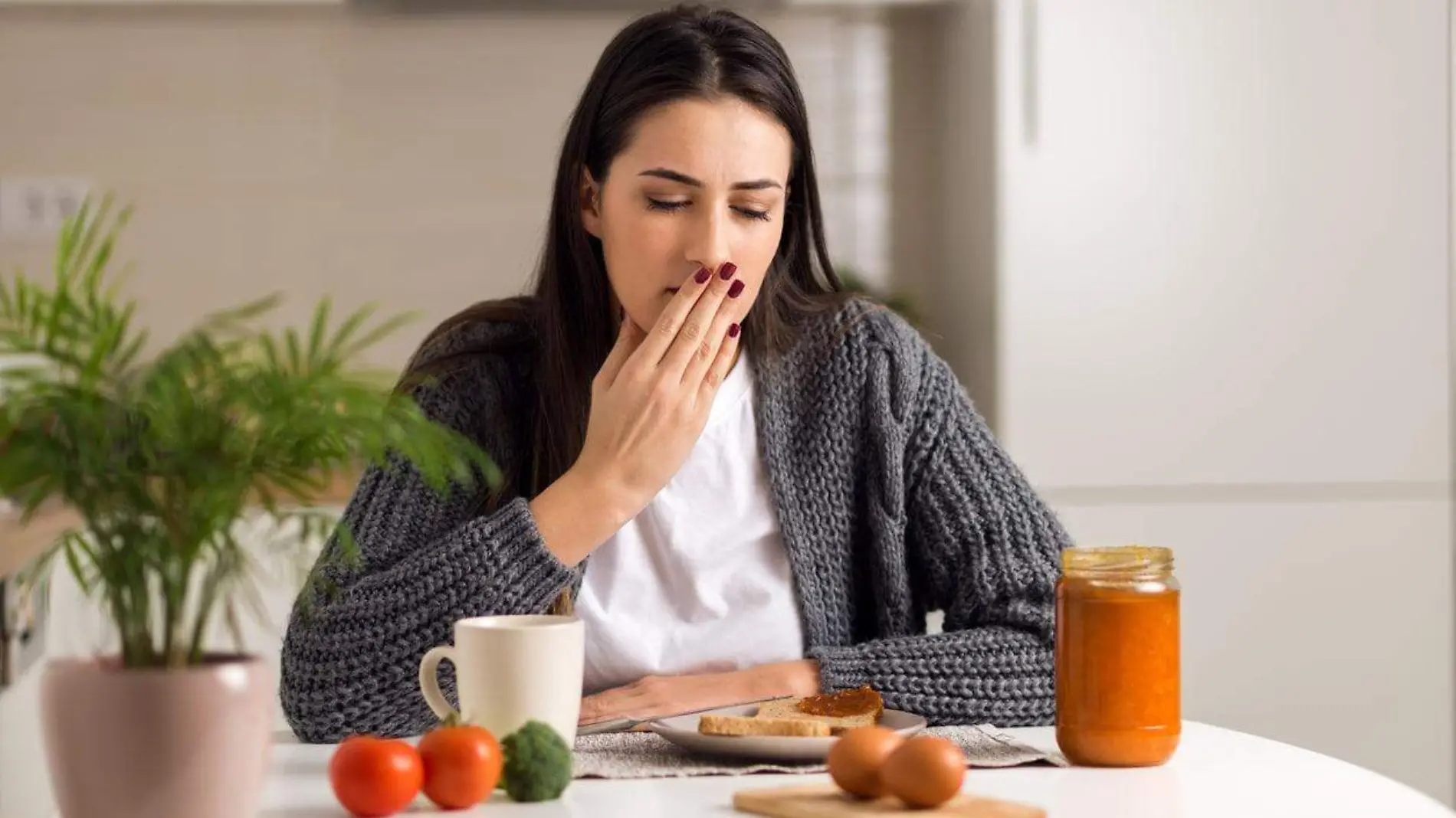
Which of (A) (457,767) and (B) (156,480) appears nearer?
(B) (156,480)

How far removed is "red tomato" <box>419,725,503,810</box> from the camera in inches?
38.5

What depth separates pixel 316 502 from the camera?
2.83ft

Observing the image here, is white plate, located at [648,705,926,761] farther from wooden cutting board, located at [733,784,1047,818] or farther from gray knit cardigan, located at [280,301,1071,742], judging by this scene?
gray knit cardigan, located at [280,301,1071,742]

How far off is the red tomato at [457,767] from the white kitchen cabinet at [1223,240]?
204 cm

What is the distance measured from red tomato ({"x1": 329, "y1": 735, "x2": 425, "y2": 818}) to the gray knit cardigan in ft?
1.43

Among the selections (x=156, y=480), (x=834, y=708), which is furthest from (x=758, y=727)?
(x=156, y=480)

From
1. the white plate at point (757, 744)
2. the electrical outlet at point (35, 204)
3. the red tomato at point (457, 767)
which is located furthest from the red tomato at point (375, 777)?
the electrical outlet at point (35, 204)

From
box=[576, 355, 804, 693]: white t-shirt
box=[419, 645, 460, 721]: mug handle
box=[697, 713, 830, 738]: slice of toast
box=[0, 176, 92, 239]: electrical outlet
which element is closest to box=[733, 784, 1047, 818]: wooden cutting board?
box=[697, 713, 830, 738]: slice of toast

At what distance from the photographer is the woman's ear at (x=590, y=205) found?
68.2 inches

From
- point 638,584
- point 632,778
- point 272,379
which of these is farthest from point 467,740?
point 638,584

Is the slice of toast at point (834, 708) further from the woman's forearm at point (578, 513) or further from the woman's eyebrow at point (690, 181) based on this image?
the woman's eyebrow at point (690, 181)

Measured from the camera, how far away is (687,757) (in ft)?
3.87

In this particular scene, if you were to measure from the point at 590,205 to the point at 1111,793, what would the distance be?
35.6 inches

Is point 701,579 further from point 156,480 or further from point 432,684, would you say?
point 156,480
